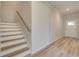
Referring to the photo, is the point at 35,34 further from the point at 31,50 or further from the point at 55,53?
the point at 55,53

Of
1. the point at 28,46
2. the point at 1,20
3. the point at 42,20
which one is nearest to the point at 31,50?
the point at 28,46

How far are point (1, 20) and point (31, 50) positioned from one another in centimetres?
72

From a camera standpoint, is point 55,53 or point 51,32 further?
point 51,32

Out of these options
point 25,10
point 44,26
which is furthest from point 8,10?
point 44,26

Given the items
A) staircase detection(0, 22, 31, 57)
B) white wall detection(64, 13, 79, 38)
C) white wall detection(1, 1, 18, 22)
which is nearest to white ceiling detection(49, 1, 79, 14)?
white wall detection(64, 13, 79, 38)

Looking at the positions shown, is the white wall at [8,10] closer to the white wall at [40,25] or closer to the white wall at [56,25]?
the white wall at [40,25]

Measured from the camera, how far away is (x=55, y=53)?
1920mm

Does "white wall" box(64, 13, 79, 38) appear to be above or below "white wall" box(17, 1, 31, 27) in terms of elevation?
below

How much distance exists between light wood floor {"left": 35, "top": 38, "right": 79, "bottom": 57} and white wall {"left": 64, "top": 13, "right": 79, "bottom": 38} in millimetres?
88

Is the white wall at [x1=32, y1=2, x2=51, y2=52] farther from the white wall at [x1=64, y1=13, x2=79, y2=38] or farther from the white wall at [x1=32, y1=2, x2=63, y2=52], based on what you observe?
the white wall at [x1=64, y1=13, x2=79, y2=38]

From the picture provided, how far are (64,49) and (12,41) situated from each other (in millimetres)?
889

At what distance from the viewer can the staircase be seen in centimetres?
191

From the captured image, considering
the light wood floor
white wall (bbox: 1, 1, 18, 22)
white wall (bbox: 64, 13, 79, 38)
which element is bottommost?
the light wood floor

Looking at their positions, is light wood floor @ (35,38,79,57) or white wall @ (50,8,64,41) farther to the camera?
white wall @ (50,8,64,41)
